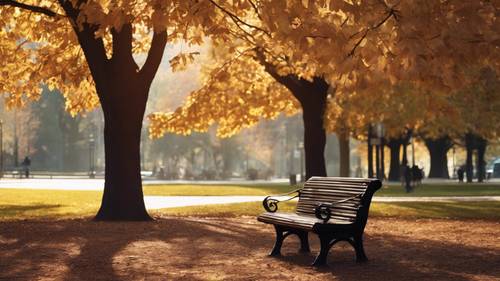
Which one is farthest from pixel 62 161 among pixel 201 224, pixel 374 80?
pixel 374 80

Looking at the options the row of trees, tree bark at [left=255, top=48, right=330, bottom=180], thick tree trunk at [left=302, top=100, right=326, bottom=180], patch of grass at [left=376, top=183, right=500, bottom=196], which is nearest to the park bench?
the row of trees

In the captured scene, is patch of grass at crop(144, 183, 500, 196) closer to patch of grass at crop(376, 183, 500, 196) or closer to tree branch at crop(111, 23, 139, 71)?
patch of grass at crop(376, 183, 500, 196)

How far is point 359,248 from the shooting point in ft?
37.3

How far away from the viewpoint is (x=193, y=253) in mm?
12492

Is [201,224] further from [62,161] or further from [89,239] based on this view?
[62,161]

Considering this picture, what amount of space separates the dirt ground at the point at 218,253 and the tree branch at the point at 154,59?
10.7ft

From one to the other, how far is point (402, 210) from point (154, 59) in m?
8.02

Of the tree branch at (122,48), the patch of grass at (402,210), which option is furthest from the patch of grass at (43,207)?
the tree branch at (122,48)

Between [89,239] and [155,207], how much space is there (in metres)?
10.2

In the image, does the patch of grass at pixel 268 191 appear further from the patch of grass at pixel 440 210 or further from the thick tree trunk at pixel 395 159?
the thick tree trunk at pixel 395 159

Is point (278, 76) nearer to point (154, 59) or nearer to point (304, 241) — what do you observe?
point (154, 59)

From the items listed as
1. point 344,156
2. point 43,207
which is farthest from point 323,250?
point 344,156

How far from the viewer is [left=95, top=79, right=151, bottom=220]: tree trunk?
18.2 meters

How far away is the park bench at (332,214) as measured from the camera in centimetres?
1084
